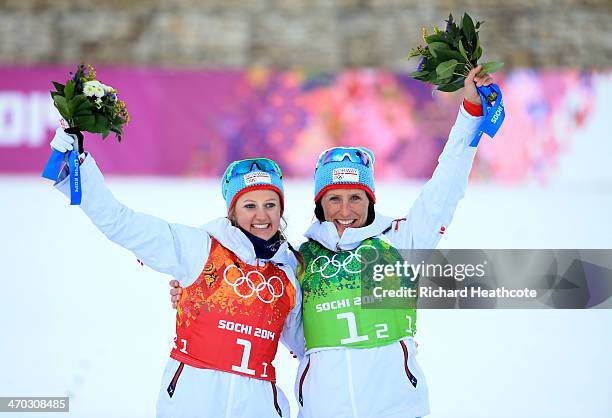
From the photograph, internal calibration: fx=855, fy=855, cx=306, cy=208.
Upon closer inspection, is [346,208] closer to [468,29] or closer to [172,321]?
[468,29]

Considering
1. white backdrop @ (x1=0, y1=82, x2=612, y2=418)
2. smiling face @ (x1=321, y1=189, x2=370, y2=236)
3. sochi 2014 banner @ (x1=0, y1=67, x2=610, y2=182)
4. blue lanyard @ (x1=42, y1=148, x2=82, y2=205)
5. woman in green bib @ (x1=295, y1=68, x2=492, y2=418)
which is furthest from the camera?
sochi 2014 banner @ (x1=0, y1=67, x2=610, y2=182)

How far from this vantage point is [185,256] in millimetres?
2752

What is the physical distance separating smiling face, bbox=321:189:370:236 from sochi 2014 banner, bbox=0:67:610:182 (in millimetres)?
3986

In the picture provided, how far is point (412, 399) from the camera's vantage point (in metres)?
2.69


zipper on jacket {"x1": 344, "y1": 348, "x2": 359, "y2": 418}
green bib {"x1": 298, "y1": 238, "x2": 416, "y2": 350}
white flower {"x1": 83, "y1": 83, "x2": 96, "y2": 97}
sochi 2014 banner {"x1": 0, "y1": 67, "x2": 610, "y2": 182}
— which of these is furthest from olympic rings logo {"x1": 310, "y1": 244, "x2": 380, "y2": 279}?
sochi 2014 banner {"x1": 0, "y1": 67, "x2": 610, "y2": 182}

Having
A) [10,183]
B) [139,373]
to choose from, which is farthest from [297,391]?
[10,183]

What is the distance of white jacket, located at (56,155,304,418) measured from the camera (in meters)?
2.64

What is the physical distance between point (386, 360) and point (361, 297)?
217 millimetres

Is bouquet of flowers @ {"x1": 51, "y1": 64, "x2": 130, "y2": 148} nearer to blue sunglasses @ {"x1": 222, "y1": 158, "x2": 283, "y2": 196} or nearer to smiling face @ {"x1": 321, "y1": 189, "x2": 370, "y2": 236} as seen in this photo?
blue sunglasses @ {"x1": 222, "y1": 158, "x2": 283, "y2": 196}

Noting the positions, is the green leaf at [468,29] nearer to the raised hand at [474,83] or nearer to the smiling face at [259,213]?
the raised hand at [474,83]

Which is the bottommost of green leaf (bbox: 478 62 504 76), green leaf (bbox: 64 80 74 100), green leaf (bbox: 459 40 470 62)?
green leaf (bbox: 64 80 74 100)

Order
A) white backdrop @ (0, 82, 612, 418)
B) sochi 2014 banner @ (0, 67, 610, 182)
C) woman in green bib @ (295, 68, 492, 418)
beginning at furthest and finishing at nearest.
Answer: sochi 2014 banner @ (0, 67, 610, 182) → white backdrop @ (0, 82, 612, 418) → woman in green bib @ (295, 68, 492, 418)

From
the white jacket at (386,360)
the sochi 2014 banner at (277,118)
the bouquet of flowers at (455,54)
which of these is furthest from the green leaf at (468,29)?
the sochi 2014 banner at (277,118)

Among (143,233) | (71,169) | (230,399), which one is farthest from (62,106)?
(230,399)
